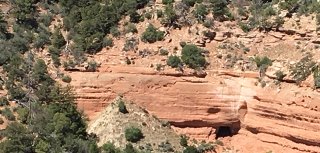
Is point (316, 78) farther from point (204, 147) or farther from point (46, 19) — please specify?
point (46, 19)

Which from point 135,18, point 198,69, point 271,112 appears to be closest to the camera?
point 271,112

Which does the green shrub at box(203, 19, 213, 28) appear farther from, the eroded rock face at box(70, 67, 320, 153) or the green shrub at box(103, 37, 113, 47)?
the green shrub at box(103, 37, 113, 47)

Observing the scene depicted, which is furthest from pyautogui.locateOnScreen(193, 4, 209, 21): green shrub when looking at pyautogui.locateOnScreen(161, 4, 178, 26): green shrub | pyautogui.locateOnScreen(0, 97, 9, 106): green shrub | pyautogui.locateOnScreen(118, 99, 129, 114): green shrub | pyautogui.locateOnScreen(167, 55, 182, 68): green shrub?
pyautogui.locateOnScreen(0, 97, 9, 106): green shrub

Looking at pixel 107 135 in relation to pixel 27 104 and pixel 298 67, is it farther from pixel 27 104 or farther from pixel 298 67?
pixel 298 67

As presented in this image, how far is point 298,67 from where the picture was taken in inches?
2041

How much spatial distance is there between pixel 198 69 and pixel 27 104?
13.1m

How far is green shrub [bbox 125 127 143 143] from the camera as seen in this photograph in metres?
52.7

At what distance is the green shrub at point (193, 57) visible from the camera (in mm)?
54906

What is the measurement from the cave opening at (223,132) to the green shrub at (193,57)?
522 centimetres

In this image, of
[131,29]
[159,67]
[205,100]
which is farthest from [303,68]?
[131,29]

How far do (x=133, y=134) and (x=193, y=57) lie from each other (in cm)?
762

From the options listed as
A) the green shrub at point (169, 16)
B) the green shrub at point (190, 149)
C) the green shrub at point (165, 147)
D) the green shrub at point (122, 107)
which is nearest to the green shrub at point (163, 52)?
Answer: the green shrub at point (169, 16)

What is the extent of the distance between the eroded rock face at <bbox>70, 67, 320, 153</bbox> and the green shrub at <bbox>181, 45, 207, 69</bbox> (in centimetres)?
106

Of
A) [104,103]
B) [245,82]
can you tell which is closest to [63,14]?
[104,103]
